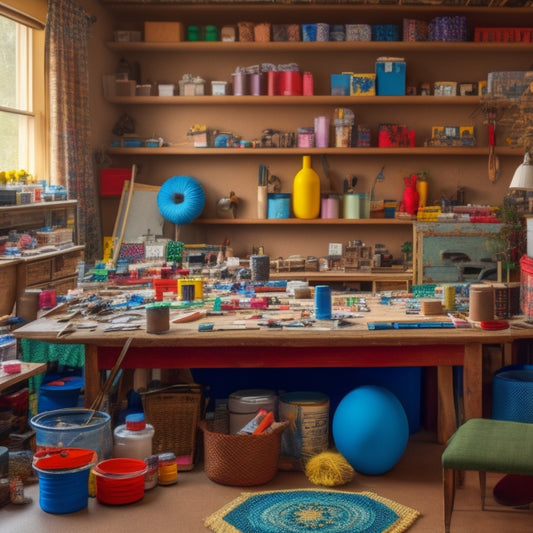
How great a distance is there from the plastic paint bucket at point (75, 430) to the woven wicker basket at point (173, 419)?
1.05 feet

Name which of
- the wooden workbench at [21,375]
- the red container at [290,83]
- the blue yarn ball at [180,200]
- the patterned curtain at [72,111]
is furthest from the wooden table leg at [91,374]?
the red container at [290,83]

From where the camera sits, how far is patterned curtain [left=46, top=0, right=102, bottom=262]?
6.67 metres

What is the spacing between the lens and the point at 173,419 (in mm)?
4379

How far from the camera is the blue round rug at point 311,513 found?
3.55m

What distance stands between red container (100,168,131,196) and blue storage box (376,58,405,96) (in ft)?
7.94

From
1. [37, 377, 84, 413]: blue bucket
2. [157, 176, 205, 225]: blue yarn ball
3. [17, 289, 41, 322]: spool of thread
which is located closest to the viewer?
[37, 377, 84, 413]: blue bucket

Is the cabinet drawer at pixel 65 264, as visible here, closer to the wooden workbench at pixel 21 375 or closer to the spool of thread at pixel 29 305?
the spool of thread at pixel 29 305

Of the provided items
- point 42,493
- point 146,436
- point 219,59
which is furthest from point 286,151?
A: point 42,493

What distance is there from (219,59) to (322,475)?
16.6 feet

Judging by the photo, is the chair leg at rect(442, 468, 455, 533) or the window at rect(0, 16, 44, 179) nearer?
the chair leg at rect(442, 468, 455, 533)

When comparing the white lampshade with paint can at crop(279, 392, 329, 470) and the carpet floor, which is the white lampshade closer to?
the carpet floor

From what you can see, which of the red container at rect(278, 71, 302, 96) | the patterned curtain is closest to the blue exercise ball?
the patterned curtain

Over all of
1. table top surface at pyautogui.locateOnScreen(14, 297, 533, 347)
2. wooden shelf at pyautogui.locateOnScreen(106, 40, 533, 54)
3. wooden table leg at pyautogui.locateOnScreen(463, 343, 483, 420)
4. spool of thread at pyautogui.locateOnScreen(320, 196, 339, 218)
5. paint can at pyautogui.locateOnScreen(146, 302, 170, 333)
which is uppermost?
wooden shelf at pyautogui.locateOnScreen(106, 40, 533, 54)

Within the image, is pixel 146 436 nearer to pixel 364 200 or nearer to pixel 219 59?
pixel 364 200
